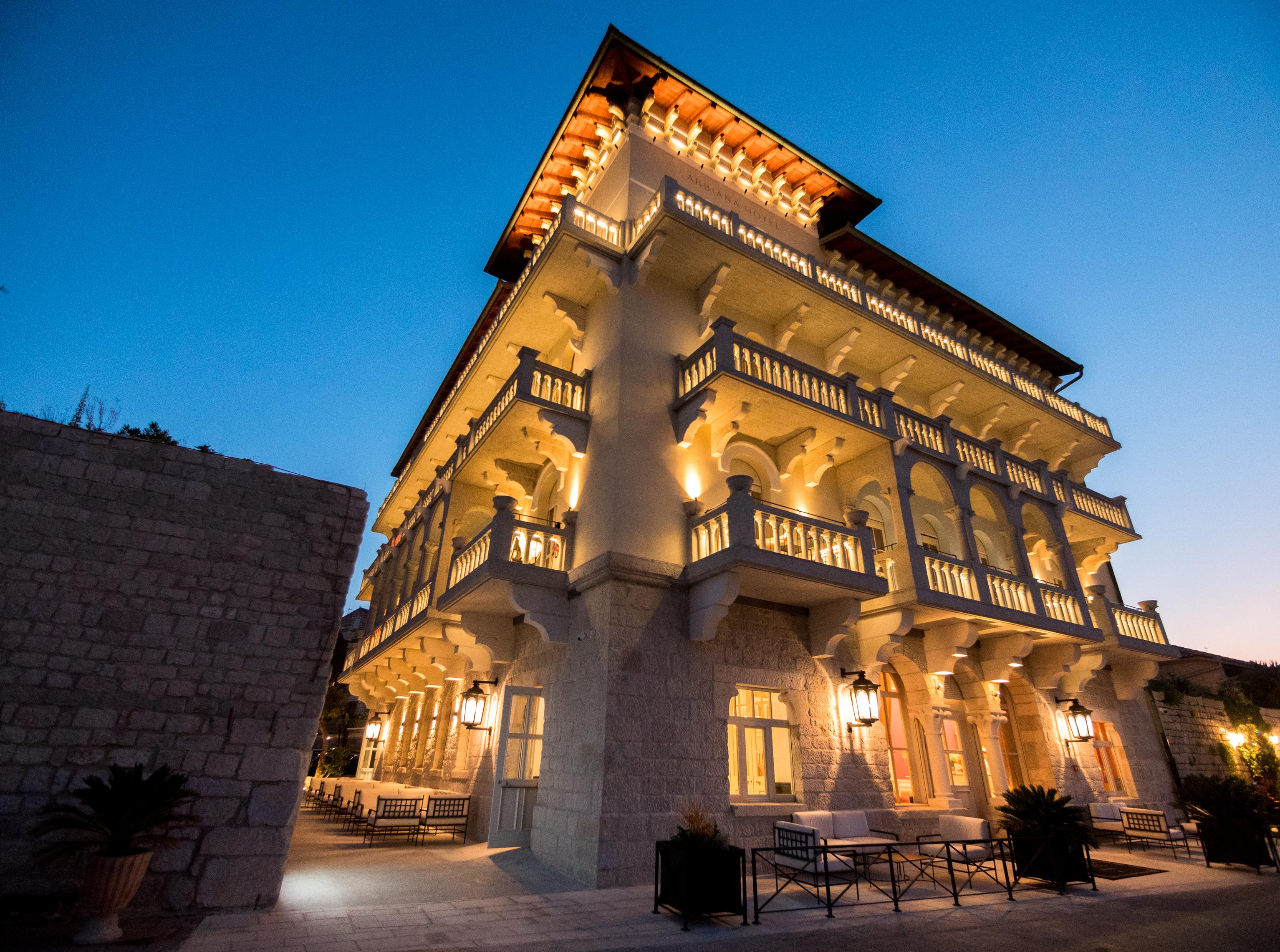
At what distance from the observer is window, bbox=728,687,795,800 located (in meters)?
9.67

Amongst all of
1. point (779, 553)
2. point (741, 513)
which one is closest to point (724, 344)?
point (741, 513)

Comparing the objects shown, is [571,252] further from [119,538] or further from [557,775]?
[557,775]

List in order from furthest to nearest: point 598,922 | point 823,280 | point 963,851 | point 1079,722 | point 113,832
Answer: point 1079,722, point 823,280, point 963,851, point 598,922, point 113,832

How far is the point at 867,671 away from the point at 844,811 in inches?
101

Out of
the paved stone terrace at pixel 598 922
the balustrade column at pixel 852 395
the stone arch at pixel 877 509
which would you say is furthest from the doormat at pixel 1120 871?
the balustrade column at pixel 852 395

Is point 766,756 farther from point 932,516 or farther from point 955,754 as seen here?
point 932,516

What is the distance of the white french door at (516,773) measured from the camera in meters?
10.4

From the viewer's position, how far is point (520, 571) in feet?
31.7

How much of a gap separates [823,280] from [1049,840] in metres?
10.5

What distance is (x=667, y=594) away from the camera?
9.50 m

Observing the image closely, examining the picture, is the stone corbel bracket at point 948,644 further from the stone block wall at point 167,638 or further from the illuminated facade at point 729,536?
the stone block wall at point 167,638

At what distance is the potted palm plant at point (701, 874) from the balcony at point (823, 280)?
9756mm

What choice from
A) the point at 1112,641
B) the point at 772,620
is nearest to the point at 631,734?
the point at 772,620

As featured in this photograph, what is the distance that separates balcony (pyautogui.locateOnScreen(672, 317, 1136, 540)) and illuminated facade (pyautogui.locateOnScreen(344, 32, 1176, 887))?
62mm
